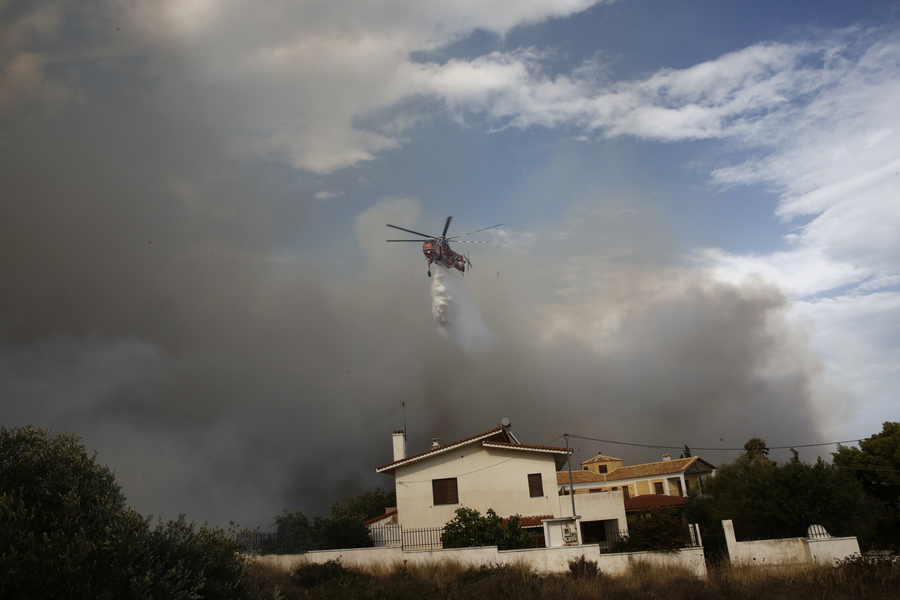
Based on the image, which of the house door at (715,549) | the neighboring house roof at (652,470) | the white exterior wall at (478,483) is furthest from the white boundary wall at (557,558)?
the neighboring house roof at (652,470)

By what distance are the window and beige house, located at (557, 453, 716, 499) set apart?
28.2 meters

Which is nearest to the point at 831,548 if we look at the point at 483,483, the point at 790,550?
the point at 790,550

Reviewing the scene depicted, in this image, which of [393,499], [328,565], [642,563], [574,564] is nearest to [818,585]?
[642,563]

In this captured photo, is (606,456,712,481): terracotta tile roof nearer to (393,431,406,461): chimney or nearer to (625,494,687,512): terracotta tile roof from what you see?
(625,494,687,512): terracotta tile roof

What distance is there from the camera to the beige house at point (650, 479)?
58906mm

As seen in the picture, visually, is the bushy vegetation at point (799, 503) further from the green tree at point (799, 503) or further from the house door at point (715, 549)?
the house door at point (715, 549)

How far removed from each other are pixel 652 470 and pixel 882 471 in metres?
25.7

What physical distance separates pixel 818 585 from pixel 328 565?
56.9 feet

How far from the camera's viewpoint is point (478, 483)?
32375 millimetres

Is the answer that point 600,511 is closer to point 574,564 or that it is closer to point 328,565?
point 574,564

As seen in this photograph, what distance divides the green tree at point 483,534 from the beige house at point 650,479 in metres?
33.1

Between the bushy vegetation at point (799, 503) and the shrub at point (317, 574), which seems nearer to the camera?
the shrub at point (317, 574)

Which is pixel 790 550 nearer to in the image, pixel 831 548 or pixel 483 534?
pixel 831 548

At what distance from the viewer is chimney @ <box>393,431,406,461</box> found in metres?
39.7
